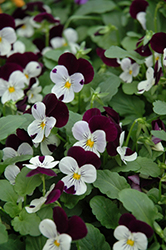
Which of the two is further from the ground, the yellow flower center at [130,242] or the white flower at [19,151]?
the white flower at [19,151]

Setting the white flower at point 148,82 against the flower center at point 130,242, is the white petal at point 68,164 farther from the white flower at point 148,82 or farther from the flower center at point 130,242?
the white flower at point 148,82

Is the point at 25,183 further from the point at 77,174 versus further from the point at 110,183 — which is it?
the point at 110,183

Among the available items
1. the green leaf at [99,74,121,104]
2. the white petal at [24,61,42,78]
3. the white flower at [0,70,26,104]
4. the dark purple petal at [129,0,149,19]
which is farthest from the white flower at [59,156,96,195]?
the dark purple petal at [129,0,149,19]

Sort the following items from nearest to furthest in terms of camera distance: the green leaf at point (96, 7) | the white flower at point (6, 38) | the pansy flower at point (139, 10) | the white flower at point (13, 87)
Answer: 1. the white flower at point (13, 87)
2. the white flower at point (6, 38)
3. the pansy flower at point (139, 10)
4. the green leaf at point (96, 7)

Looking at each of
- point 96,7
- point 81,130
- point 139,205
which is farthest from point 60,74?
point 96,7

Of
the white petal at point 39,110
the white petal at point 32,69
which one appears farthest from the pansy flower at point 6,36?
the white petal at point 39,110

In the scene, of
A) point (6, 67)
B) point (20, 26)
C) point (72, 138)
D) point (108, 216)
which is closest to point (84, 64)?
point (72, 138)
